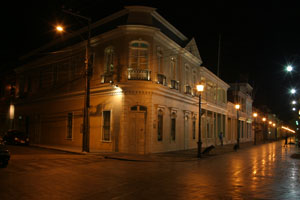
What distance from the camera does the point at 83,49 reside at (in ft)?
88.5

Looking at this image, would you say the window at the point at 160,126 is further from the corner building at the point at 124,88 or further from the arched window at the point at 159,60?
the arched window at the point at 159,60

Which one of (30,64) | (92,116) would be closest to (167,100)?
(92,116)

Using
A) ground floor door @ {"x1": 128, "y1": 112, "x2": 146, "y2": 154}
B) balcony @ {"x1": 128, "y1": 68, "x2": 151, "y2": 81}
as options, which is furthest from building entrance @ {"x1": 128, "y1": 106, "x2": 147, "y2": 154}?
balcony @ {"x1": 128, "y1": 68, "x2": 151, "y2": 81}

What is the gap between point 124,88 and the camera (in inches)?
890

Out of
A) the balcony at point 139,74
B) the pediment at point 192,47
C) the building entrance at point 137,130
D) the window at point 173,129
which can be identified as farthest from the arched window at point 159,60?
the window at point 173,129

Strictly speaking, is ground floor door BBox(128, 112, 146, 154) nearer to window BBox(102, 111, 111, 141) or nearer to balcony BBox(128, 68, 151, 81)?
window BBox(102, 111, 111, 141)

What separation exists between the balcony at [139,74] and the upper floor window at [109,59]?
2.01 meters

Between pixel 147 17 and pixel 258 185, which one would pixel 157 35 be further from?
pixel 258 185

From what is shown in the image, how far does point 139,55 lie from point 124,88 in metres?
2.75

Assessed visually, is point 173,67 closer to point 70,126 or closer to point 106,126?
point 106,126

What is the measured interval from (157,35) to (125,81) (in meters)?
4.44

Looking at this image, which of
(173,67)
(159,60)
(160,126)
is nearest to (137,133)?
(160,126)

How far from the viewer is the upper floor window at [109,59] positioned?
24150 millimetres

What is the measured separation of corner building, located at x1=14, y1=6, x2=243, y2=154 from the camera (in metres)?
22.7
